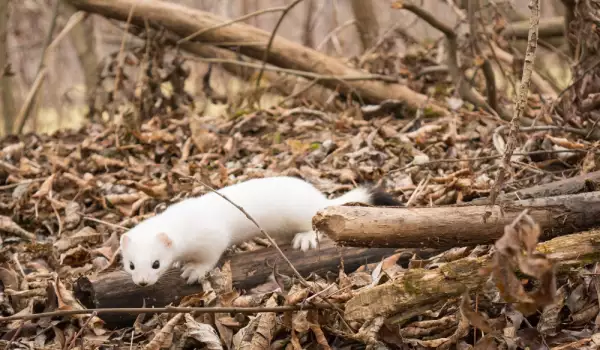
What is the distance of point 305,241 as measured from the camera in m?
3.66

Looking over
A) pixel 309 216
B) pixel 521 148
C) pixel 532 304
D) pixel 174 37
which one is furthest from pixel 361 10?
pixel 532 304

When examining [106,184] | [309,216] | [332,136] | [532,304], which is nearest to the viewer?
[532,304]

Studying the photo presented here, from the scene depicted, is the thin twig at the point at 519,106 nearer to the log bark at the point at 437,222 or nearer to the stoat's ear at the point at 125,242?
the log bark at the point at 437,222

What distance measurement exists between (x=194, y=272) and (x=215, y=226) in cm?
32

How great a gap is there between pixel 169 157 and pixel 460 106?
260cm

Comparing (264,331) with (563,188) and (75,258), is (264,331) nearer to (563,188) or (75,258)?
(563,188)

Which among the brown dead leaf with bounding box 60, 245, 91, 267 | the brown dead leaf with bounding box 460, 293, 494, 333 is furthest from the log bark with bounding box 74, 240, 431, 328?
the brown dead leaf with bounding box 460, 293, 494, 333

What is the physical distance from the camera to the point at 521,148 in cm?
444

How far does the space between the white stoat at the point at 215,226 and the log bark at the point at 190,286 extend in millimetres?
68

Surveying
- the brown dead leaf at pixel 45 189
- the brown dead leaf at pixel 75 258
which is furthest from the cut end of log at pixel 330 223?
the brown dead leaf at pixel 45 189

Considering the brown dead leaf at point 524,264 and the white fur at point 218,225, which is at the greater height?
the brown dead leaf at point 524,264

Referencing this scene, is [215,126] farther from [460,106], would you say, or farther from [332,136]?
[460,106]

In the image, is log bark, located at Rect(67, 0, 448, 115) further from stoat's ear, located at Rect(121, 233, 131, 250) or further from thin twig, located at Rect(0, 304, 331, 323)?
thin twig, located at Rect(0, 304, 331, 323)

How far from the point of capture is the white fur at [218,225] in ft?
11.5
